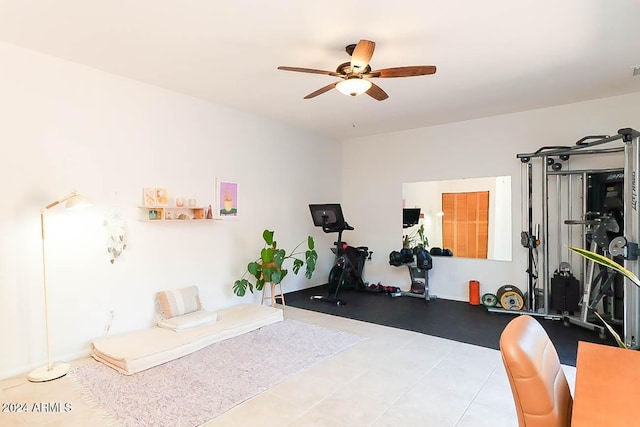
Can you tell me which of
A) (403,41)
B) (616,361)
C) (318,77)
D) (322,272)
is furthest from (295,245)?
(616,361)

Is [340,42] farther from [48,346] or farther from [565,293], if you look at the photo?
[565,293]

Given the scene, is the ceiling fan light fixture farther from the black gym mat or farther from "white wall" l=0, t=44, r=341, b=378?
the black gym mat

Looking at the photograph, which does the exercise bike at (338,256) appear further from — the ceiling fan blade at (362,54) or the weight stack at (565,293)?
the ceiling fan blade at (362,54)

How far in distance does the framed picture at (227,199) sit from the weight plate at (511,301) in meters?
4.06

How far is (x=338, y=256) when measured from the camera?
6.10 m

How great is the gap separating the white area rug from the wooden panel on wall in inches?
112

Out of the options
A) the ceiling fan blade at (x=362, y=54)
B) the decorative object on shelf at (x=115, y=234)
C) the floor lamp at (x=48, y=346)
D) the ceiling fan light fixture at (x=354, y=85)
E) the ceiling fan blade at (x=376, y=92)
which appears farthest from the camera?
the decorative object on shelf at (x=115, y=234)

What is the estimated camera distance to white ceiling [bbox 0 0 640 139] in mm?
2654

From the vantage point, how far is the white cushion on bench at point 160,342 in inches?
127

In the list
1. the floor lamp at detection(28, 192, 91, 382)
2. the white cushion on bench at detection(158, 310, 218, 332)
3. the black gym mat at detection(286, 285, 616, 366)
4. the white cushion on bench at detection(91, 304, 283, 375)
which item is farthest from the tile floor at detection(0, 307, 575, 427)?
the white cushion on bench at detection(158, 310, 218, 332)

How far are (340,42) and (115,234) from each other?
3.05 meters

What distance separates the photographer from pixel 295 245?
6.27 meters

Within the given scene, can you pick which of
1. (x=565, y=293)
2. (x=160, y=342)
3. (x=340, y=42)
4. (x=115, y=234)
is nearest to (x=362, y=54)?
(x=340, y=42)

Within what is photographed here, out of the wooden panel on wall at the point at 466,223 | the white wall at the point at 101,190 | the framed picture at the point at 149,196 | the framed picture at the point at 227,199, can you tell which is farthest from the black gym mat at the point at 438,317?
the framed picture at the point at 149,196
